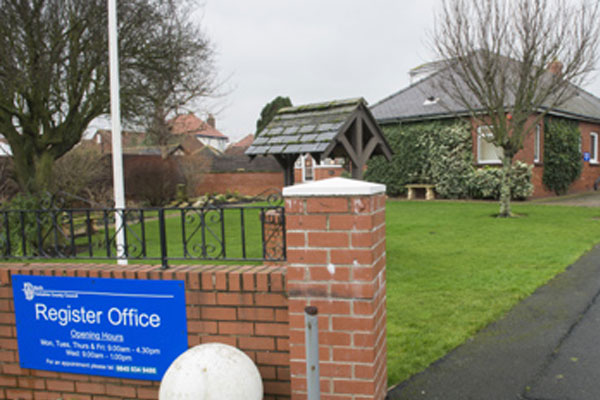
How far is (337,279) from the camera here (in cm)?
262

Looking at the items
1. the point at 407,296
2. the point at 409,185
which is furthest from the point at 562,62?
the point at 407,296

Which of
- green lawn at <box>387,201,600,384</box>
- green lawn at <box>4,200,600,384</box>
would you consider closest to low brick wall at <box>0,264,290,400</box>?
green lawn at <box>4,200,600,384</box>

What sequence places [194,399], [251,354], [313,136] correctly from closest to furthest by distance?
[194,399]
[251,354]
[313,136]

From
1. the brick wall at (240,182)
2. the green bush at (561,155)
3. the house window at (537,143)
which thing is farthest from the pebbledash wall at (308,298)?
the brick wall at (240,182)

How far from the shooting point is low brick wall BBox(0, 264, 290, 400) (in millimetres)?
2859

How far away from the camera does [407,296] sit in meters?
5.36

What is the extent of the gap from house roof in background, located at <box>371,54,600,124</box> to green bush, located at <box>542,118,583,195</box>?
0.57 metres

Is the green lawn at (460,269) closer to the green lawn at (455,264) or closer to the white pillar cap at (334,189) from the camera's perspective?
the green lawn at (455,264)

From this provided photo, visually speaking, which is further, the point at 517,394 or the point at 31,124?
the point at 31,124

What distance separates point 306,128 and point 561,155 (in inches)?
681

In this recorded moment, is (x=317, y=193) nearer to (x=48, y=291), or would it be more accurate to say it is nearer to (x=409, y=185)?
(x=48, y=291)

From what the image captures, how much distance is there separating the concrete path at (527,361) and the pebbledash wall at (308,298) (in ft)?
1.75

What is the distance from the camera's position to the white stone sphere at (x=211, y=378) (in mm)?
2465

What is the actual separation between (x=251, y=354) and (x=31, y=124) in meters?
9.07
